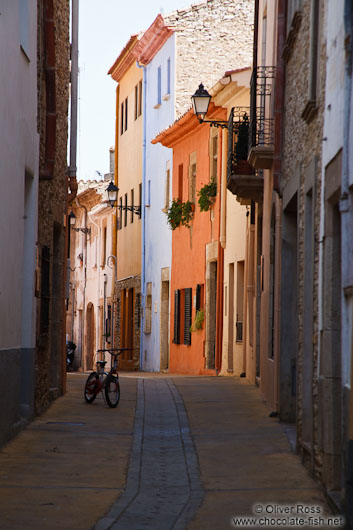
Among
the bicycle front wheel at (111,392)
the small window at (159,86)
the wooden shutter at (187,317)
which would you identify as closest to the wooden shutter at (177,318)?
the wooden shutter at (187,317)

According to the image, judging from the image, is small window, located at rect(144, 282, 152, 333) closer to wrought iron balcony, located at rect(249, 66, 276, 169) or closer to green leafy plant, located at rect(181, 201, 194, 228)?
green leafy plant, located at rect(181, 201, 194, 228)

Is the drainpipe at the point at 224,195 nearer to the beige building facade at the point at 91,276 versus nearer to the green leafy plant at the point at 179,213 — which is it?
the green leafy plant at the point at 179,213

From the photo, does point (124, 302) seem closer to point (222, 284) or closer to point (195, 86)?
point (195, 86)

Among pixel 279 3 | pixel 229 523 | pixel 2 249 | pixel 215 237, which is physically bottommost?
pixel 229 523

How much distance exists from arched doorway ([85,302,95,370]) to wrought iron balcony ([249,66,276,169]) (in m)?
29.6

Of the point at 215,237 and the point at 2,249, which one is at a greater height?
the point at 215,237

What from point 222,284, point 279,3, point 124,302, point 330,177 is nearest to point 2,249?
point 330,177

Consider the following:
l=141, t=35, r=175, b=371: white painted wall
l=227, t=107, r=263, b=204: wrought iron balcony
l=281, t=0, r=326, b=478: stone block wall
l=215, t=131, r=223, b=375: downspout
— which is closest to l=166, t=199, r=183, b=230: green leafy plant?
l=141, t=35, r=175, b=371: white painted wall

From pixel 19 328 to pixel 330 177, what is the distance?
17.0 ft

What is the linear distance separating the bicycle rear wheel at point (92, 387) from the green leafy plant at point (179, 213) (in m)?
13.0

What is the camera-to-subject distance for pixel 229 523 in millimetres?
7504

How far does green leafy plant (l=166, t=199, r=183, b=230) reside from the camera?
28.7 meters

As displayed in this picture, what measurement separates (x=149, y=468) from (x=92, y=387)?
17.9 ft

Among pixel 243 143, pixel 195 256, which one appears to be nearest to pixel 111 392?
pixel 243 143
